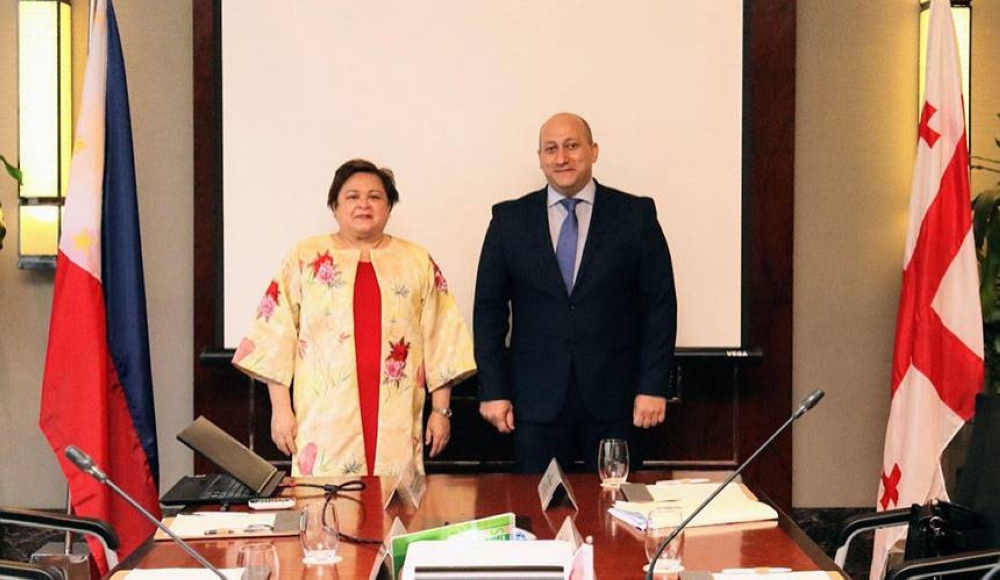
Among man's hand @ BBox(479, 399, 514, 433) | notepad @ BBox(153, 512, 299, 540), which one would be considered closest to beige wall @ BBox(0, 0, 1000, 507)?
man's hand @ BBox(479, 399, 514, 433)

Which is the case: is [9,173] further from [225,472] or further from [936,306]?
[936,306]

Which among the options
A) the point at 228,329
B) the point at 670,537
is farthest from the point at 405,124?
the point at 670,537

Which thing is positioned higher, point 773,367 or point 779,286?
point 779,286

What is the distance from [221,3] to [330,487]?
2167 mm

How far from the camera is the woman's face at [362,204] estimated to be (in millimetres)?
3959

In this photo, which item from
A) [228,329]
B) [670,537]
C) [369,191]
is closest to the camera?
[670,537]

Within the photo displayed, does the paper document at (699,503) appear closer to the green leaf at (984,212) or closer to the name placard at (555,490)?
the name placard at (555,490)

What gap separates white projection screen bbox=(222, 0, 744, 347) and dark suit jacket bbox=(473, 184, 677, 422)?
17.7 inches

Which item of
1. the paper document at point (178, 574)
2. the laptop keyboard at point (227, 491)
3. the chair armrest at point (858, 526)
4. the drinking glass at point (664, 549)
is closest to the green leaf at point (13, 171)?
the laptop keyboard at point (227, 491)

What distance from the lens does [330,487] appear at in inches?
123

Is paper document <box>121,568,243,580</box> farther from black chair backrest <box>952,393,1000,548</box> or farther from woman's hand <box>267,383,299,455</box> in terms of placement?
black chair backrest <box>952,393,1000,548</box>

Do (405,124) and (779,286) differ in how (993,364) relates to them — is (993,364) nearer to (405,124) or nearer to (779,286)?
(779,286)

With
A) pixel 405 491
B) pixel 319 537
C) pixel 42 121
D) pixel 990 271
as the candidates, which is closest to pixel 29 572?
pixel 319 537

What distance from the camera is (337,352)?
399cm
